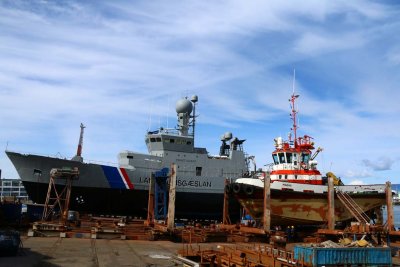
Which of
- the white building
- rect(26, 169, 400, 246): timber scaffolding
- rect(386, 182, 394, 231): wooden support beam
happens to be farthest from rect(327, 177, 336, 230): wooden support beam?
the white building

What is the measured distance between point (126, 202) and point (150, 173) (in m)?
2.98

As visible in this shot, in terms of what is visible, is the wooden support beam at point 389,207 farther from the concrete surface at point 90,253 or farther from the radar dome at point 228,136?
the radar dome at point 228,136

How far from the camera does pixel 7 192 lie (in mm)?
117125

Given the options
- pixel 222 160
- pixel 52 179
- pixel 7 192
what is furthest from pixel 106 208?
pixel 7 192

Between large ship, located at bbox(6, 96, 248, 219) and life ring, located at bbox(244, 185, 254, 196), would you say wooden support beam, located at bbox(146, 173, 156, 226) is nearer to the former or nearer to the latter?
large ship, located at bbox(6, 96, 248, 219)

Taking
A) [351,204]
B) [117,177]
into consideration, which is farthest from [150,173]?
[351,204]

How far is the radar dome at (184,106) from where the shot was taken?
34.6 m

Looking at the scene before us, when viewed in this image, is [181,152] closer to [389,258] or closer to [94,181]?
[94,181]

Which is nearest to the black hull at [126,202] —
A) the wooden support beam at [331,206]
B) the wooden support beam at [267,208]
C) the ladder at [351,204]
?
the wooden support beam at [267,208]

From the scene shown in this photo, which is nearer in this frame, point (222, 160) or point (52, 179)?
point (52, 179)

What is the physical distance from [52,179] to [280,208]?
15.4m

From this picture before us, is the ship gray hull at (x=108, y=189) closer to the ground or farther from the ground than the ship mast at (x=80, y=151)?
closer to the ground

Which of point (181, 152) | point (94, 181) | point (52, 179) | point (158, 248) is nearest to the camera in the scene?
point (158, 248)

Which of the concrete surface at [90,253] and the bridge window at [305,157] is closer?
the concrete surface at [90,253]
